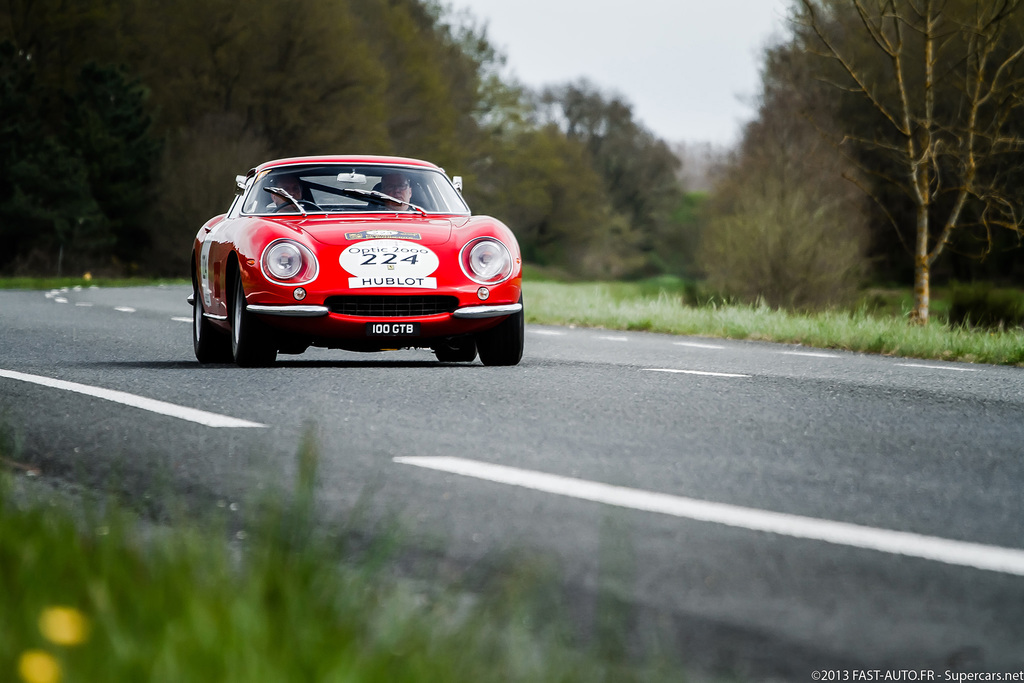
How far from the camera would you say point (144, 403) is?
6754 mm

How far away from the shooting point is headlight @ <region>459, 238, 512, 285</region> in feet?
29.0

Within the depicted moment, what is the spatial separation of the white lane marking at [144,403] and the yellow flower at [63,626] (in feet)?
11.0

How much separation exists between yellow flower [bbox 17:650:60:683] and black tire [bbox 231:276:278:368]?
647 centimetres

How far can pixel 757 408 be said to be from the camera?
6969 mm

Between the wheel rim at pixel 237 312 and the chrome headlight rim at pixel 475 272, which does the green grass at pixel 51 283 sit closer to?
the wheel rim at pixel 237 312

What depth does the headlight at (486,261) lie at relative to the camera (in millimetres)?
8844

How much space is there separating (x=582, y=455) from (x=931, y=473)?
1.30m

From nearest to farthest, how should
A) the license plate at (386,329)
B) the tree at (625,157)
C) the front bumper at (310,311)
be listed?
the front bumper at (310,311), the license plate at (386,329), the tree at (625,157)

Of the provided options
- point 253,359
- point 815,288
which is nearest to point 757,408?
point 253,359

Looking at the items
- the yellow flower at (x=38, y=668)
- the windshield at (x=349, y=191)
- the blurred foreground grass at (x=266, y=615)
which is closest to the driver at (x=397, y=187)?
the windshield at (x=349, y=191)

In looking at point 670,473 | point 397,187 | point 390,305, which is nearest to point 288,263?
point 390,305

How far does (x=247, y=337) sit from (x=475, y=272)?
155 cm

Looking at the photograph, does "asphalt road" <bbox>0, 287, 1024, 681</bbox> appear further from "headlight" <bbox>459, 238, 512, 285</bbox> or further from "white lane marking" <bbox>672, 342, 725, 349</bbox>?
"white lane marking" <bbox>672, 342, 725, 349</bbox>

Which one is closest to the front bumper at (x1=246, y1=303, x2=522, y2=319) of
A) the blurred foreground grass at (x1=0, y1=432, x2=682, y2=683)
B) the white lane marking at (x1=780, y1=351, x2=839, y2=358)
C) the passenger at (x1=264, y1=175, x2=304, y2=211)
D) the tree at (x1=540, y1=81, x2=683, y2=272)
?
the passenger at (x1=264, y1=175, x2=304, y2=211)
